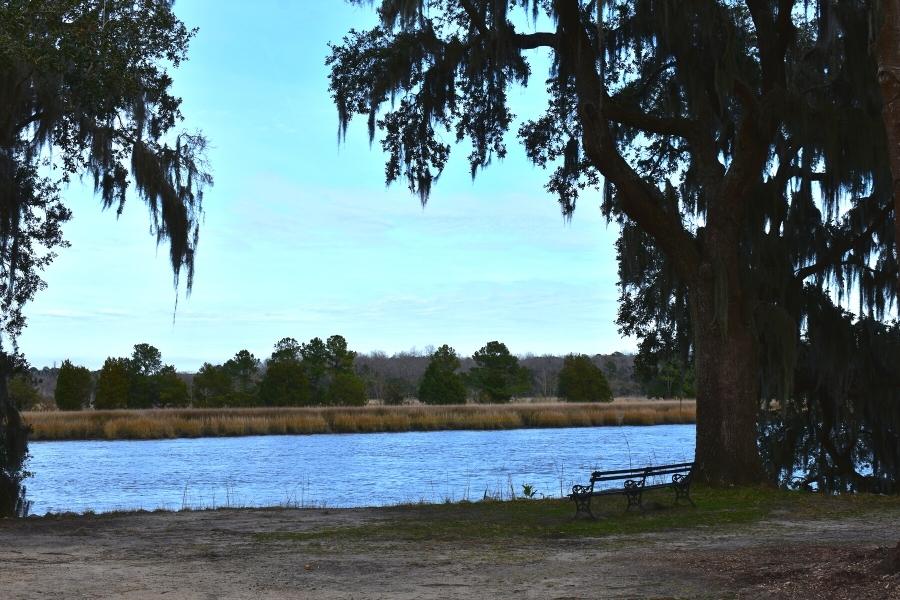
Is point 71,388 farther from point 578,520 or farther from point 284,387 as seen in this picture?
point 578,520

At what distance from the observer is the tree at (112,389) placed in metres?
63.5

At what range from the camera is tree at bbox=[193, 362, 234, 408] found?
213ft

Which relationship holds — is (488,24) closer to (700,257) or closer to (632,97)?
(632,97)

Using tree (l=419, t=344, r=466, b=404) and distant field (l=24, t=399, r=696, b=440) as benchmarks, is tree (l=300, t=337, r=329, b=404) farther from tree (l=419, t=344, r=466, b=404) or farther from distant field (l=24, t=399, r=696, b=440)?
distant field (l=24, t=399, r=696, b=440)

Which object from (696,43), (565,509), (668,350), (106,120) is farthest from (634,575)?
(668,350)

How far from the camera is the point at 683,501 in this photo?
11.7 metres

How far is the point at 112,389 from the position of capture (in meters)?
63.5

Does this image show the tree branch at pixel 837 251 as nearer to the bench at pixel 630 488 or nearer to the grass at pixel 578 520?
the grass at pixel 578 520

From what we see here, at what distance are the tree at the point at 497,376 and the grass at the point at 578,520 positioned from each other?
214ft

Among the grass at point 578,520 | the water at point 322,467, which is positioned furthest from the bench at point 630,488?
the water at point 322,467

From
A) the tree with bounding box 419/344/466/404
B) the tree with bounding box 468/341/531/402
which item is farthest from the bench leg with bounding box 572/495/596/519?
the tree with bounding box 468/341/531/402

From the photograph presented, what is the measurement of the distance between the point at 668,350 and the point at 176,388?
53.0 m

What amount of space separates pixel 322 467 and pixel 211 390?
126 ft

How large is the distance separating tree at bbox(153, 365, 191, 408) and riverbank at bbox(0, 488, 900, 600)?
183 feet
